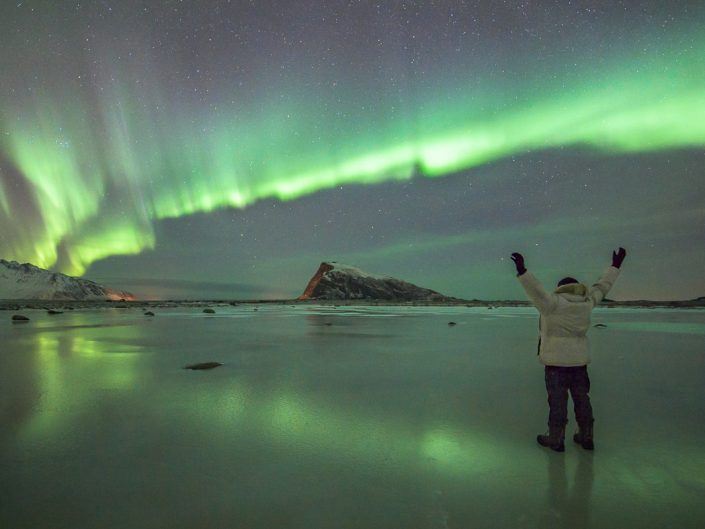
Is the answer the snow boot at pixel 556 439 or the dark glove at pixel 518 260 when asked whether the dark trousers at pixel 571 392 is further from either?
the dark glove at pixel 518 260

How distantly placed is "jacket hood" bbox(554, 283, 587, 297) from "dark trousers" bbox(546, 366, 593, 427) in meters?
0.95

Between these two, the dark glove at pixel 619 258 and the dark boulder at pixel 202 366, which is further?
the dark boulder at pixel 202 366

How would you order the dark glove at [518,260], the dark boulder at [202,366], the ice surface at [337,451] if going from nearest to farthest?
the ice surface at [337,451]
the dark glove at [518,260]
the dark boulder at [202,366]

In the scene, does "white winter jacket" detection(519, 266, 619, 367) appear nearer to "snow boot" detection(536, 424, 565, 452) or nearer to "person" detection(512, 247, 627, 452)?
"person" detection(512, 247, 627, 452)

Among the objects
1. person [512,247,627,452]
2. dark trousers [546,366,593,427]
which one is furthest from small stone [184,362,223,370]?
dark trousers [546,366,593,427]

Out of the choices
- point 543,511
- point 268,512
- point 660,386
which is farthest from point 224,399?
point 660,386

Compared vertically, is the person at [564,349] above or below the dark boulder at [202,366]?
above

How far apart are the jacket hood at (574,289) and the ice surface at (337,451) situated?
1979 mm

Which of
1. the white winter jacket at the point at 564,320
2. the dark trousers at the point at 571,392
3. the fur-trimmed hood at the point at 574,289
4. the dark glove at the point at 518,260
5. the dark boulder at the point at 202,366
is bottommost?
the dark boulder at the point at 202,366

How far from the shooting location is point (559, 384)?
4.87m

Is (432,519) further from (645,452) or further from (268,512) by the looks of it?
(645,452)

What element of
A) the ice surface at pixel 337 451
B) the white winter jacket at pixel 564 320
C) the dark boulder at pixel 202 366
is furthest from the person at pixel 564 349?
the dark boulder at pixel 202 366

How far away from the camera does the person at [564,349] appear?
187 inches

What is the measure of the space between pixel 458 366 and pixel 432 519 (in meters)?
7.93
